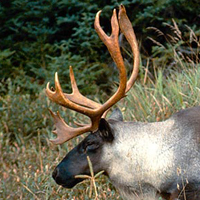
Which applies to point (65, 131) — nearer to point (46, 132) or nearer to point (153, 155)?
point (153, 155)

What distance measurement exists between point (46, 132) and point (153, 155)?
116 inches

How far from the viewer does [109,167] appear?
3943 mm

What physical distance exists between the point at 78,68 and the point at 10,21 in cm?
163

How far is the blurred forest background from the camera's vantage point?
6.43 m

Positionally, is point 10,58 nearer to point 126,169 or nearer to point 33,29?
point 33,29

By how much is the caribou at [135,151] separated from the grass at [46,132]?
271 millimetres

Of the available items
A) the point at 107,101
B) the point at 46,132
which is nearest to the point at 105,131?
the point at 107,101

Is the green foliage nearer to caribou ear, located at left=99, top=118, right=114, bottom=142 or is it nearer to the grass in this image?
the grass

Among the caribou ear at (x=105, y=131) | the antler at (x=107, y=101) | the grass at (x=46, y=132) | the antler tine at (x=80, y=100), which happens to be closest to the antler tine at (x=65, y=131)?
the antler at (x=107, y=101)

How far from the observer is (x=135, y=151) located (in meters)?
3.87

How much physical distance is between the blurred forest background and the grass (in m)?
0.02

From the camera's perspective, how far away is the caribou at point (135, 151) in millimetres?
A: 3744

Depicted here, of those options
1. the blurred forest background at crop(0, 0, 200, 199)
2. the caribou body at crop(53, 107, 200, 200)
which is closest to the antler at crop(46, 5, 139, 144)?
the caribou body at crop(53, 107, 200, 200)

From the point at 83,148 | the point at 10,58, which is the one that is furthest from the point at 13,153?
→ the point at 10,58
